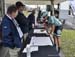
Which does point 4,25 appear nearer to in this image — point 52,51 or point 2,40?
point 2,40

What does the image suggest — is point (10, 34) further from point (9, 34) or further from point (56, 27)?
point (56, 27)

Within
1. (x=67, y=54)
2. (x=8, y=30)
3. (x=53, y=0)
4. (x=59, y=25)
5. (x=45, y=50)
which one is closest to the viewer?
(x=45, y=50)

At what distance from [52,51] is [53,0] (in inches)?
370

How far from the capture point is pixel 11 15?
5672 millimetres

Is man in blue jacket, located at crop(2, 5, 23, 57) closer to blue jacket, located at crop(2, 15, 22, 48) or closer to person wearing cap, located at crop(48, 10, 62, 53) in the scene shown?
blue jacket, located at crop(2, 15, 22, 48)

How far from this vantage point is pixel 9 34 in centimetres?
545

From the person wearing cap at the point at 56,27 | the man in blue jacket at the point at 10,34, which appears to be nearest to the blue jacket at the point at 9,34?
the man in blue jacket at the point at 10,34

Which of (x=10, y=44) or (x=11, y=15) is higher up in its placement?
(x=11, y=15)

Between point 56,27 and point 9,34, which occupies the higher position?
point 9,34

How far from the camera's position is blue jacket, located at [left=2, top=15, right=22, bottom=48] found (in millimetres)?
5387

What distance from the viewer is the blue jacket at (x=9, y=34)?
5.39 metres

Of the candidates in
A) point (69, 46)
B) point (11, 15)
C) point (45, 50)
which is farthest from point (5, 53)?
point (69, 46)

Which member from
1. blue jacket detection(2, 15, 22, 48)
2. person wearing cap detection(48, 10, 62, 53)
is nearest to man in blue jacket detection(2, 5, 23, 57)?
blue jacket detection(2, 15, 22, 48)

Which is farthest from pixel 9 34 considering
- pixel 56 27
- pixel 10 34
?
pixel 56 27
